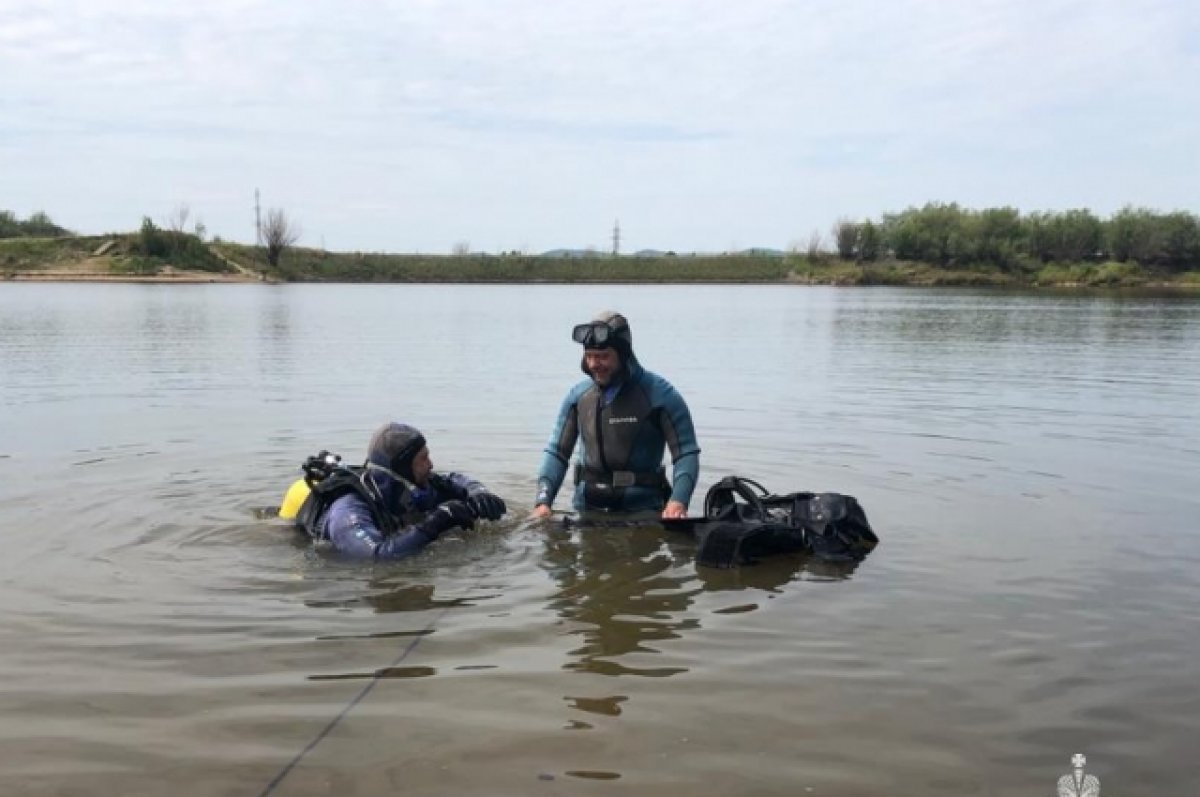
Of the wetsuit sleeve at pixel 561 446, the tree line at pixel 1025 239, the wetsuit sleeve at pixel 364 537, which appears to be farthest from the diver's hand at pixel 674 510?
the tree line at pixel 1025 239

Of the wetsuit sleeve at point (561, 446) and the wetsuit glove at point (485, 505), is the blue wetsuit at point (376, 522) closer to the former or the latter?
the wetsuit glove at point (485, 505)

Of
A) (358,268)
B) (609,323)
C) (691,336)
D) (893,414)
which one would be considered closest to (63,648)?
(609,323)

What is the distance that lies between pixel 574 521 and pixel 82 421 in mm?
8566

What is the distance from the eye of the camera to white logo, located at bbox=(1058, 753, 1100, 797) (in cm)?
384

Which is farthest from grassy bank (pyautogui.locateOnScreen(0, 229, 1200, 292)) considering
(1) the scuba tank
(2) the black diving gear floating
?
(2) the black diving gear floating

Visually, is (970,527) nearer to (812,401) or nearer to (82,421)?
(812,401)

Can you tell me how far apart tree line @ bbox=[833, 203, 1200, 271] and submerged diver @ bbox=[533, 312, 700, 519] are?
331ft

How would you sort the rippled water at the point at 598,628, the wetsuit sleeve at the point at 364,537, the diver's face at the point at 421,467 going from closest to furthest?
1. the rippled water at the point at 598,628
2. the wetsuit sleeve at the point at 364,537
3. the diver's face at the point at 421,467

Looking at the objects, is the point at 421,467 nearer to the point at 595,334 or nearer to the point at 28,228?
the point at 595,334

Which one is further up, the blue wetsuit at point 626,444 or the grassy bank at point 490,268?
the grassy bank at point 490,268

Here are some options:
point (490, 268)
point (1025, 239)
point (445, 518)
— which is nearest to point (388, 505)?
point (445, 518)

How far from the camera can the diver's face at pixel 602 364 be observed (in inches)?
292

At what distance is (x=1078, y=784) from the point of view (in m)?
3.90

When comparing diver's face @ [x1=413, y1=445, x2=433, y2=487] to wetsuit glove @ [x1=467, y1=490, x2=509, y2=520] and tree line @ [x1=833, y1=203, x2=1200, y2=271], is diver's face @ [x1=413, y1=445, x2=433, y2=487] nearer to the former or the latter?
wetsuit glove @ [x1=467, y1=490, x2=509, y2=520]
